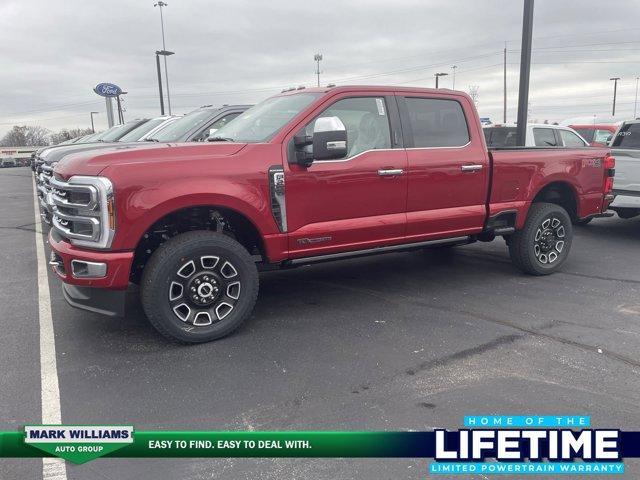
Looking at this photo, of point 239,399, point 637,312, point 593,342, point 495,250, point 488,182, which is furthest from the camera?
point 495,250

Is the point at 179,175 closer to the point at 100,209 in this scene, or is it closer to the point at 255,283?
the point at 100,209

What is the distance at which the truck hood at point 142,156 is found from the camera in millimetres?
4023

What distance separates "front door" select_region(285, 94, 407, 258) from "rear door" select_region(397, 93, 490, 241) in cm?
16

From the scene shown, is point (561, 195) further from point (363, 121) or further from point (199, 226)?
point (199, 226)

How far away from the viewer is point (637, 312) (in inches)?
201

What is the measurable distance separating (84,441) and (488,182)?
455cm

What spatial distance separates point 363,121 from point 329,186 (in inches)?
33.1

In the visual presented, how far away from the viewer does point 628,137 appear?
29.9 ft

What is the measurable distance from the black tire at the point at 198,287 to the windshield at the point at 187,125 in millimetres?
4458

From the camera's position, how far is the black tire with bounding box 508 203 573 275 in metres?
6.29

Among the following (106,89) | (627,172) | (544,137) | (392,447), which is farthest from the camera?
(106,89)

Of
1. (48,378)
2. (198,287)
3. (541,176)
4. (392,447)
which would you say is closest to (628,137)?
(541,176)

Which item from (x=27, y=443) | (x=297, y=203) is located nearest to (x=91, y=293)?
(x=27, y=443)

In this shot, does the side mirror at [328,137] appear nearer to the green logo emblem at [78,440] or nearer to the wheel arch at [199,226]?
the wheel arch at [199,226]
